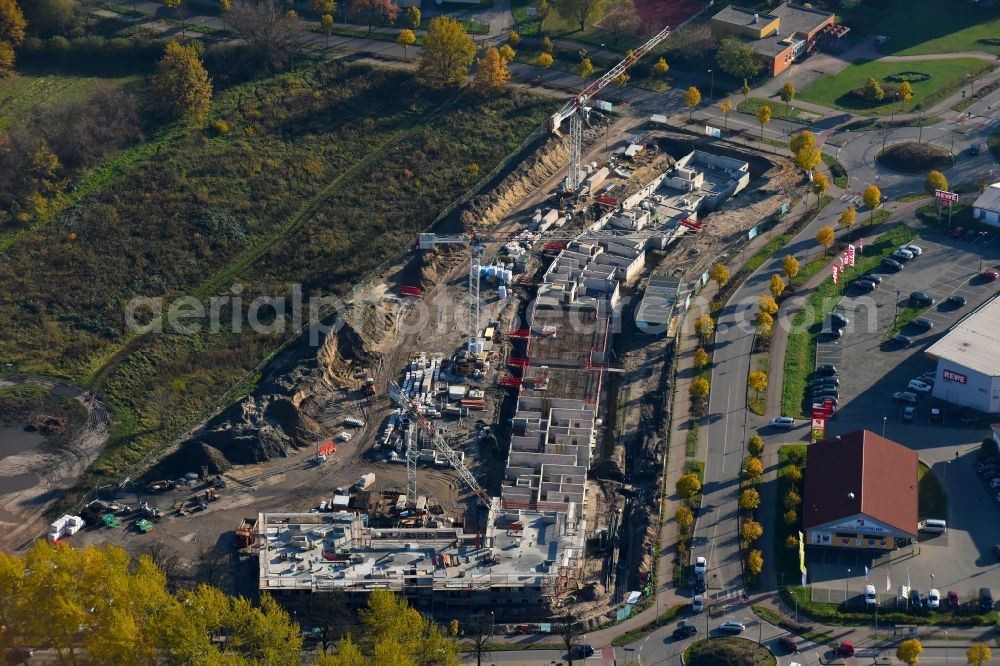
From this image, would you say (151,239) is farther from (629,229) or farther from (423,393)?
(629,229)

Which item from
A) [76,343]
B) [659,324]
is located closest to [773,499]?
[659,324]

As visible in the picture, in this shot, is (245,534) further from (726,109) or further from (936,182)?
(726,109)

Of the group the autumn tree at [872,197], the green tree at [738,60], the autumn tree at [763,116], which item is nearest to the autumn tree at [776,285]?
the autumn tree at [872,197]

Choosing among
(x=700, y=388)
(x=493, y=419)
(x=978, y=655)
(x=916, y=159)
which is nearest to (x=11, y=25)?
(x=493, y=419)

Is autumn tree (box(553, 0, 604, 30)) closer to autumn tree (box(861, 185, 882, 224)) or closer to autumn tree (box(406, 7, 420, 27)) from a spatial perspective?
autumn tree (box(406, 7, 420, 27))

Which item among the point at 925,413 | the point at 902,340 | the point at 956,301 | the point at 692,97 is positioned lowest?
the point at 925,413

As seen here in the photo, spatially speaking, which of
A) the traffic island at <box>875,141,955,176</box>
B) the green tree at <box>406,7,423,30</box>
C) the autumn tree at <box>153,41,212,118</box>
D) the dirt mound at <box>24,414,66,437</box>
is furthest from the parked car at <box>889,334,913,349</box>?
the autumn tree at <box>153,41,212,118</box>

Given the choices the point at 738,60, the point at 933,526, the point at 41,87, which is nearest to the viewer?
the point at 933,526
